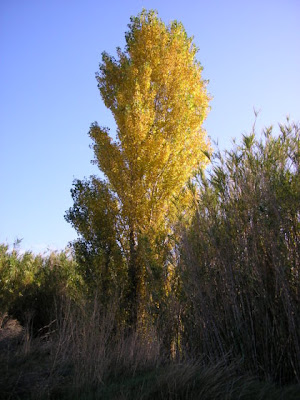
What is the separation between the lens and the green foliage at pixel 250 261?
3701mm

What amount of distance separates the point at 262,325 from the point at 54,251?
8727 mm

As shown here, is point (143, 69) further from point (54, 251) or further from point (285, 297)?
point (54, 251)

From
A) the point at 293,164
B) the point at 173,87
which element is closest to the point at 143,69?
the point at 173,87

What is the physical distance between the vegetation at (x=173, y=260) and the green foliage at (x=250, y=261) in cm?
2

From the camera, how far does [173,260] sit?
515 cm

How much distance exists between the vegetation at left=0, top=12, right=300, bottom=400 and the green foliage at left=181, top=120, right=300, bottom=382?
2cm

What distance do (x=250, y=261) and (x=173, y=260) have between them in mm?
1433

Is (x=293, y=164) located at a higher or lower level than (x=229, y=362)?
higher

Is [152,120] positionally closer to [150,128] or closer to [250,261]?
[150,128]

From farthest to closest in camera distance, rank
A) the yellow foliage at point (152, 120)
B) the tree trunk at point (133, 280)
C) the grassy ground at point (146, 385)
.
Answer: the yellow foliage at point (152, 120), the tree trunk at point (133, 280), the grassy ground at point (146, 385)

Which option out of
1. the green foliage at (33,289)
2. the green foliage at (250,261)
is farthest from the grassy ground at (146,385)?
the green foliage at (33,289)

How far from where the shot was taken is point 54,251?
36.9ft

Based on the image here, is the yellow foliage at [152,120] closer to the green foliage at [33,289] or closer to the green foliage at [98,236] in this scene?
the green foliage at [98,236]

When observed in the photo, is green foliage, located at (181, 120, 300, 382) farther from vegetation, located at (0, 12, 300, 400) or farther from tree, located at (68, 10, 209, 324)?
tree, located at (68, 10, 209, 324)
